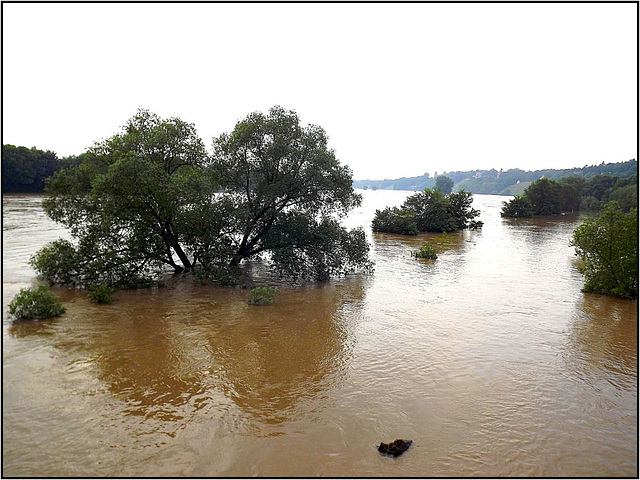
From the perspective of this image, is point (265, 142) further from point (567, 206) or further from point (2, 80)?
point (567, 206)

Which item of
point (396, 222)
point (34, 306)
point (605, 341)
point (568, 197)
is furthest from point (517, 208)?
point (34, 306)

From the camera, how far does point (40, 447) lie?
6262mm

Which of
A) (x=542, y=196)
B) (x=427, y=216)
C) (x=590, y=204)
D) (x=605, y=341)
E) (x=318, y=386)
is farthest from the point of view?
(x=590, y=204)

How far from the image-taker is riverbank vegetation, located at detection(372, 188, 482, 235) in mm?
40562

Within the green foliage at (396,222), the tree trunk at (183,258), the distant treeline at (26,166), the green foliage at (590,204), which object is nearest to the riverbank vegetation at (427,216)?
the green foliage at (396,222)

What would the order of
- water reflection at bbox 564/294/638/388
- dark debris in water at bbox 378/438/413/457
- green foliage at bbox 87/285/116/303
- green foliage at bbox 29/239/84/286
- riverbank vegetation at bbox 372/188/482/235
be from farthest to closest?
riverbank vegetation at bbox 372/188/482/235, green foliage at bbox 29/239/84/286, green foliage at bbox 87/285/116/303, water reflection at bbox 564/294/638/388, dark debris in water at bbox 378/438/413/457

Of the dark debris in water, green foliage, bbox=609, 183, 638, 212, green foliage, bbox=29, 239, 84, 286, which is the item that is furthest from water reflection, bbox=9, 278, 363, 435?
green foliage, bbox=609, 183, 638, 212

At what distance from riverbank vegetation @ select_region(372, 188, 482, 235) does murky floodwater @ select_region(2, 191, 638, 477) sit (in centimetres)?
2462

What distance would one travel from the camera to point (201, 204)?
16.3m

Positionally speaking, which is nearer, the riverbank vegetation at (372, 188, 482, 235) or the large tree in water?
the large tree in water

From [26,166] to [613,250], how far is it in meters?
72.0

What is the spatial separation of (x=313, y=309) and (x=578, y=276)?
1541 cm

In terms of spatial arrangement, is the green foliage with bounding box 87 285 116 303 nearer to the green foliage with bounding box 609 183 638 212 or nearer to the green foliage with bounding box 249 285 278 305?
the green foliage with bounding box 249 285 278 305

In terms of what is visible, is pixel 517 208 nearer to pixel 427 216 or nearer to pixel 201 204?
pixel 427 216
